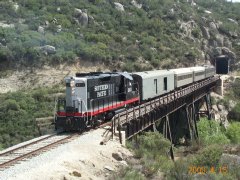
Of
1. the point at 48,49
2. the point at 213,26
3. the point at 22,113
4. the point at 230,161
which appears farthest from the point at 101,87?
the point at 213,26

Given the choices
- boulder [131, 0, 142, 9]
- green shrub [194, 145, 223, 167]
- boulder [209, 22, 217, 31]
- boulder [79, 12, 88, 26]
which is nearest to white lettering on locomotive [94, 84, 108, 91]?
green shrub [194, 145, 223, 167]

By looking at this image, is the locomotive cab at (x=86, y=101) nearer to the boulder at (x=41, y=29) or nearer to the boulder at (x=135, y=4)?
the boulder at (x=41, y=29)

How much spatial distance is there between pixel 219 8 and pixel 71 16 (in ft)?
276

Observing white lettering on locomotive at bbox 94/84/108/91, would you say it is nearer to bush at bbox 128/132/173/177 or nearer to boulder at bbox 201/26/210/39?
bush at bbox 128/132/173/177

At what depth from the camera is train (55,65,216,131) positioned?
22.2 metres

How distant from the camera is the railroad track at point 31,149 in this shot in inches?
629

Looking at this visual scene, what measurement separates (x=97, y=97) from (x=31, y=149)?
6694mm

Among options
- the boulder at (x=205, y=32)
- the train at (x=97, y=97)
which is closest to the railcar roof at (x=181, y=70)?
the train at (x=97, y=97)

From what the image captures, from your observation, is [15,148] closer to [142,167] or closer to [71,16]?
[142,167]

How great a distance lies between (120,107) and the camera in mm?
26938

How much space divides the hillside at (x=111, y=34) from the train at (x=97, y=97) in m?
26.9

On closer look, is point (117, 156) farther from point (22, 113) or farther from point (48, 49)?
point (48, 49)

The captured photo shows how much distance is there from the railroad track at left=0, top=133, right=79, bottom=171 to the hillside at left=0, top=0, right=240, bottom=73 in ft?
113
